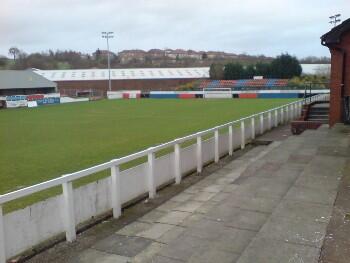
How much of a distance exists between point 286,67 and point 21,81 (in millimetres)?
44566

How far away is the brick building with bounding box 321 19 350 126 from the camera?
53.5 ft

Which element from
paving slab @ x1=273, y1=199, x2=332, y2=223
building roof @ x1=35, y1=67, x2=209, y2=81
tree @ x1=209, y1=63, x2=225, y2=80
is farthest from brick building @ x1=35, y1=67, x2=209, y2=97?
paving slab @ x1=273, y1=199, x2=332, y2=223

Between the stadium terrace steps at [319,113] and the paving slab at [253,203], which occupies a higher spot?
the stadium terrace steps at [319,113]

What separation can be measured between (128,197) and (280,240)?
280cm

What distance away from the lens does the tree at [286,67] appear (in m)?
77.5

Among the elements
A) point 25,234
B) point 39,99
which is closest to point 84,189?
point 25,234

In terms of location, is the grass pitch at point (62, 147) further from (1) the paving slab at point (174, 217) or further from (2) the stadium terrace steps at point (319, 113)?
(2) the stadium terrace steps at point (319, 113)

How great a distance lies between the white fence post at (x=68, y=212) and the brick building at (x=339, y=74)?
43.7ft

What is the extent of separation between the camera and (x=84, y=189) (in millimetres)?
6137

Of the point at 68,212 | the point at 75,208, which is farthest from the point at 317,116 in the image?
the point at 68,212

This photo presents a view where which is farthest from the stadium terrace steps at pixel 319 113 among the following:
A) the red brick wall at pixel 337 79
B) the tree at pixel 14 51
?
the tree at pixel 14 51

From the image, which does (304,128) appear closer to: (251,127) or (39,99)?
(251,127)

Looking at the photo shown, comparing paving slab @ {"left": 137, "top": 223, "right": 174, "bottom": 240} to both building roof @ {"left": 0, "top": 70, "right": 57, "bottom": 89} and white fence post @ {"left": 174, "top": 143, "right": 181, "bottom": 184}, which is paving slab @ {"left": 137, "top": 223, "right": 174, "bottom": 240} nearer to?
white fence post @ {"left": 174, "top": 143, "right": 181, "bottom": 184}

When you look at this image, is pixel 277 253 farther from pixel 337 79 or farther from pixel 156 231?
pixel 337 79
